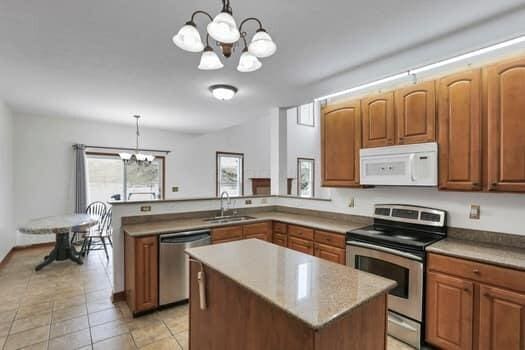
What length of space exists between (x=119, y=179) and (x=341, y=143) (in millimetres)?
4971

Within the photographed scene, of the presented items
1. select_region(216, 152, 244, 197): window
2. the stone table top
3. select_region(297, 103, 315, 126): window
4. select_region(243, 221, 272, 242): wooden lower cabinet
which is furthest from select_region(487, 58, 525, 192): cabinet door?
select_region(297, 103, 315, 126): window

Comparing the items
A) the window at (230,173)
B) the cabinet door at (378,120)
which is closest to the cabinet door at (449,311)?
the cabinet door at (378,120)

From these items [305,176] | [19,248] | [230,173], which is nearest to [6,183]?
[19,248]

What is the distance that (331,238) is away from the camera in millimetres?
2887

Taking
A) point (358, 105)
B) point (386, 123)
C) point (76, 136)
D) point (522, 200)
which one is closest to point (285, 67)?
point (358, 105)

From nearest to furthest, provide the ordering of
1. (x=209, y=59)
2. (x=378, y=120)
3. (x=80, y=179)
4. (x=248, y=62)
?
(x=209, y=59) → (x=248, y=62) → (x=378, y=120) → (x=80, y=179)

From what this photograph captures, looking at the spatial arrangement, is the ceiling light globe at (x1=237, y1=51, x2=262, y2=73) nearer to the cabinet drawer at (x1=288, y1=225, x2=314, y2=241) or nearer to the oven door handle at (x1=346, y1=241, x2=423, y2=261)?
the oven door handle at (x1=346, y1=241, x2=423, y2=261)

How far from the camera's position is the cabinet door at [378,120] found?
2.66 meters

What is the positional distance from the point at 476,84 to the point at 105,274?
475 centimetres

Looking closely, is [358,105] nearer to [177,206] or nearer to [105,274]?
[177,206]

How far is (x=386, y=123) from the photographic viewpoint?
2.70m

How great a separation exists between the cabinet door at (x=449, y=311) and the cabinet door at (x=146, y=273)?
2.47 m

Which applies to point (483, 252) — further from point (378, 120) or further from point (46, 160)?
point (46, 160)

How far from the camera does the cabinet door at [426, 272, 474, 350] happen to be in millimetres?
1903
